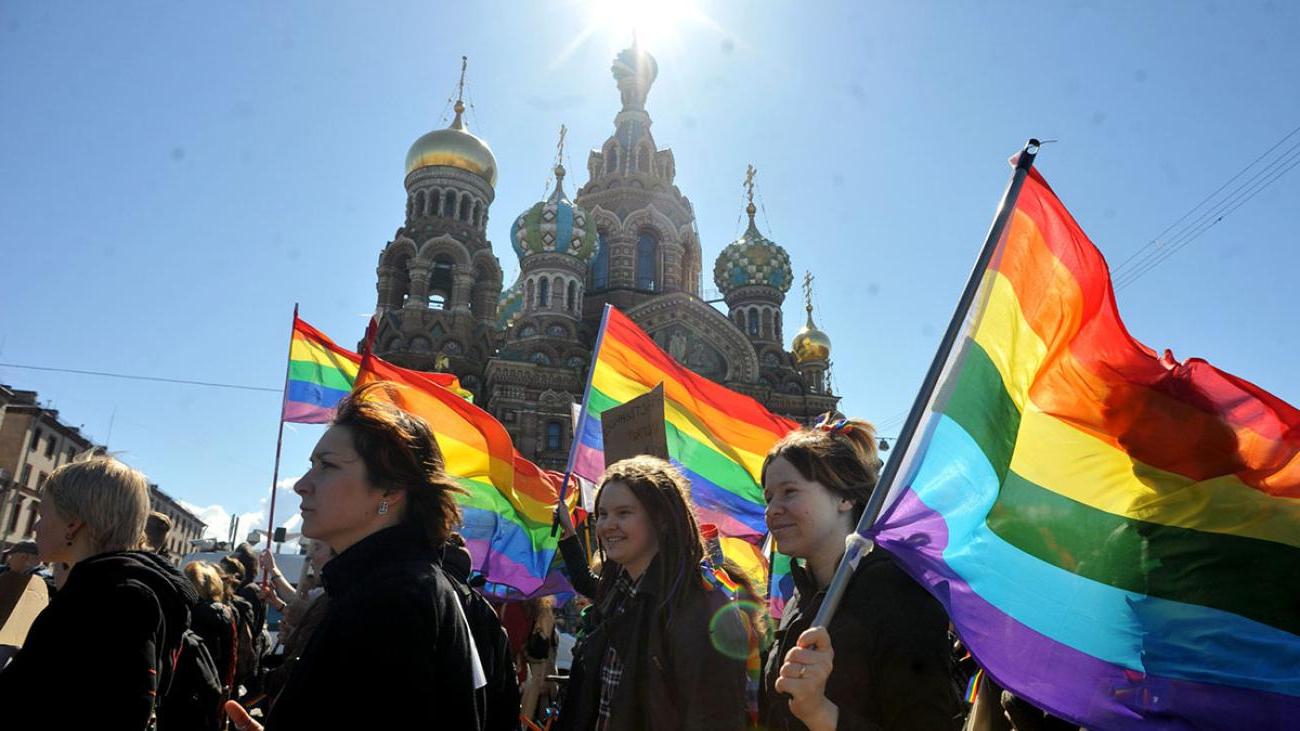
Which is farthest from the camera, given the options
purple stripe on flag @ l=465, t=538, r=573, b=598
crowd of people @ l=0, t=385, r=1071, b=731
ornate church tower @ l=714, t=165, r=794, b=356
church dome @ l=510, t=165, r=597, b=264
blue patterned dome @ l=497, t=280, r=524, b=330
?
blue patterned dome @ l=497, t=280, r=524, b=330

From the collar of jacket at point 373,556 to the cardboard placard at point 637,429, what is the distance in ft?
9.72

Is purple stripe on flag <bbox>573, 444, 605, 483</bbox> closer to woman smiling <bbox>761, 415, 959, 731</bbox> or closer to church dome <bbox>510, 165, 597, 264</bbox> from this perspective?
woman smiling <bbox>761, 415, 959, 731</bbox>

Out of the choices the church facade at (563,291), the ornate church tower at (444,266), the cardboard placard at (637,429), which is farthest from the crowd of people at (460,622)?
the ornate church tower at (444,266)

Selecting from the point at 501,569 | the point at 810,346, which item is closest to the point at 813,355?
the point at 810,346

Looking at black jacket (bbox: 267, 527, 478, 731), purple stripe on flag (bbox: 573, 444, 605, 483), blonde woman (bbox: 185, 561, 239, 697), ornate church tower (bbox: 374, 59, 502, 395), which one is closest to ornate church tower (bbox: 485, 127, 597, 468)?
ornate church tower (bbox: 374, 59, 502, 395)

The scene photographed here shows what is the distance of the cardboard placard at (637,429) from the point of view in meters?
5.29

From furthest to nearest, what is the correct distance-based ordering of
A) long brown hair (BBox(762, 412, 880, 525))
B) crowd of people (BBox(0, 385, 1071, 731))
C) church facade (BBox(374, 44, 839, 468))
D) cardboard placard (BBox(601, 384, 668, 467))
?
church facade (BBox(374, 44, 839, 468)), cardboard placard (BBox(601, 384, 668, 467)), long brown hair (BBox(762, 412, 880, 525)), crowd of people (BBox(0, 385, 1071, 731))

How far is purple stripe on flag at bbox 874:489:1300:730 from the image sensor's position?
6.61ft

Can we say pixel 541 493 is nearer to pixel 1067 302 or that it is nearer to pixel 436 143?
pixel 1067 302

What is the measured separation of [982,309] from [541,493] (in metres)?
5.95

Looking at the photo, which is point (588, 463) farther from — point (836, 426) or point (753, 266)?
point (753, 266)

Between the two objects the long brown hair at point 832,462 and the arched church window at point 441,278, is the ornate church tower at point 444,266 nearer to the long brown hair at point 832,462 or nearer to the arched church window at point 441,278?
the arched church window at point 441,278

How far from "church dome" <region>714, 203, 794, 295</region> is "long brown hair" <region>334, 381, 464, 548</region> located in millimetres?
35640

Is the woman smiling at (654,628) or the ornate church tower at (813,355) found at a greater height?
the ornate church tower at (813,355)
